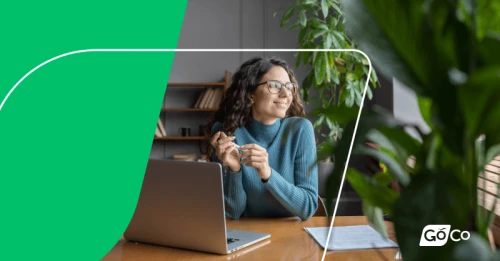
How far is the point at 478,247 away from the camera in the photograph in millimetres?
391

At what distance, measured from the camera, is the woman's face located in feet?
3.27

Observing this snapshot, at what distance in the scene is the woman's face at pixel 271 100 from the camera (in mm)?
998

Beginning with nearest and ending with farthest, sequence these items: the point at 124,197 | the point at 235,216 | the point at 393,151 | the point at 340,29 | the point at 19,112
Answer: the point at 393,151
the point at 19,112
the point at 124,197
the point at 235,216
the point at 340,29

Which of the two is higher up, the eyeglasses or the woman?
the eyeglasses

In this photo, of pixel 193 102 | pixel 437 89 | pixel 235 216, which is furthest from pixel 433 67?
pixel 193 102

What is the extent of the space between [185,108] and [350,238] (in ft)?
10.7

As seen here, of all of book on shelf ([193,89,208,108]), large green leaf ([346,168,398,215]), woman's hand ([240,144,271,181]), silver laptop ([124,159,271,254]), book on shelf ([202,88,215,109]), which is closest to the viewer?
large green leaf ([346,168,398,215])

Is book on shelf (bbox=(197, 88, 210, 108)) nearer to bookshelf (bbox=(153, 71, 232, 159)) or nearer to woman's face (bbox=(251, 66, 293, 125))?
bookshelf (bbox=(153, 71, 232, 159))

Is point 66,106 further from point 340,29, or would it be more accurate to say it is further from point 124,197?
point 340,29

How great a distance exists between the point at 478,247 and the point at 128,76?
26.0 inches

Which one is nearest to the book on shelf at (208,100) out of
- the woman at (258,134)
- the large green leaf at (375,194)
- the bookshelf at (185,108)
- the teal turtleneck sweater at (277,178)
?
the bookshelf at (185,108)

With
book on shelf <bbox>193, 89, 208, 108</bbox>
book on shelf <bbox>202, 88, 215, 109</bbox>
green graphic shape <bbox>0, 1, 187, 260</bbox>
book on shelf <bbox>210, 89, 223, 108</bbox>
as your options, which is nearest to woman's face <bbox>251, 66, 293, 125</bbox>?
book on shelf <bbox>210, 89, 223, 108</bbox>

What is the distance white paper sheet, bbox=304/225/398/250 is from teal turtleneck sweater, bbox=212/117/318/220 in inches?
4.1

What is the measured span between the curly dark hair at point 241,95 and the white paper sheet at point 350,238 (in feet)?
1.01
